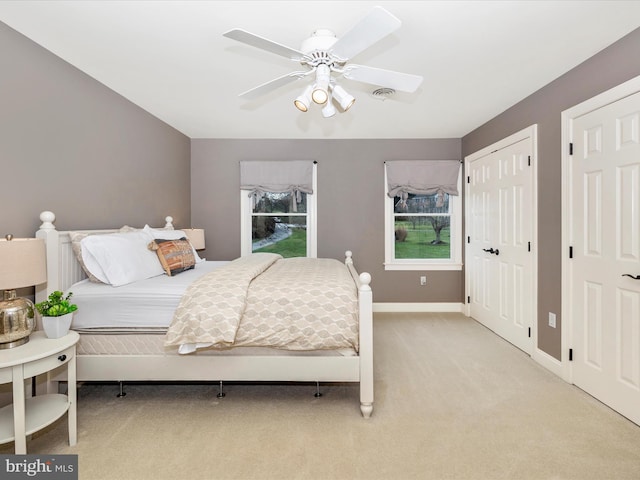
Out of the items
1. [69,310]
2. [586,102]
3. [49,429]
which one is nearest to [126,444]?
[49,429]

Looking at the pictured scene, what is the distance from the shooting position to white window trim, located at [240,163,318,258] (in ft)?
15.6

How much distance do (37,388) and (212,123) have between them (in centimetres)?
304

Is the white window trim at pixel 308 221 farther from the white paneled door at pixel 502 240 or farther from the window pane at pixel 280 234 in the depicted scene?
the white paneled door at pixel 502 240

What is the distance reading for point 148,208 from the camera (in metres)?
3.67

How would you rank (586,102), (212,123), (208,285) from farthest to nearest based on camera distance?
(212,123) < (586,102) < (208,285)

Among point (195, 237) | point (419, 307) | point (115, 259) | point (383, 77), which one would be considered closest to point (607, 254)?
point (383, 77)

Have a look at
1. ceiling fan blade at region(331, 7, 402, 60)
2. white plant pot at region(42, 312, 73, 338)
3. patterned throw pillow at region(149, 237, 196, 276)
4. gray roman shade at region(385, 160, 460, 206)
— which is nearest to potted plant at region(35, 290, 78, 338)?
white plant pot at region(42, 312, 73, 338)

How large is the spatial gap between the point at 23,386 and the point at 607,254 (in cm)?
348

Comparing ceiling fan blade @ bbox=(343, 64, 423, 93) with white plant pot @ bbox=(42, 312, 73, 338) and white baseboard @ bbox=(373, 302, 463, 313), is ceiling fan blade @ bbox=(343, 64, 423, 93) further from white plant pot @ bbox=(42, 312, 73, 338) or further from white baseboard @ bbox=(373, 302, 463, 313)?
white baseboard @ bbox=(373, 302, 463, 313)

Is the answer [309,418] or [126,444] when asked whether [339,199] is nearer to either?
[309,418]

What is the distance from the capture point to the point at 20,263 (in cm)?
160

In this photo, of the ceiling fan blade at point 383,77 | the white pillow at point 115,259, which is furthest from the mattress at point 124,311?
the ceiling fan blade at point 383,77

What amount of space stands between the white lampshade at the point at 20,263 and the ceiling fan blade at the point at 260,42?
1.39 meters

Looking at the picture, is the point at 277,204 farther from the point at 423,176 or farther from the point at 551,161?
the point at 551,161
